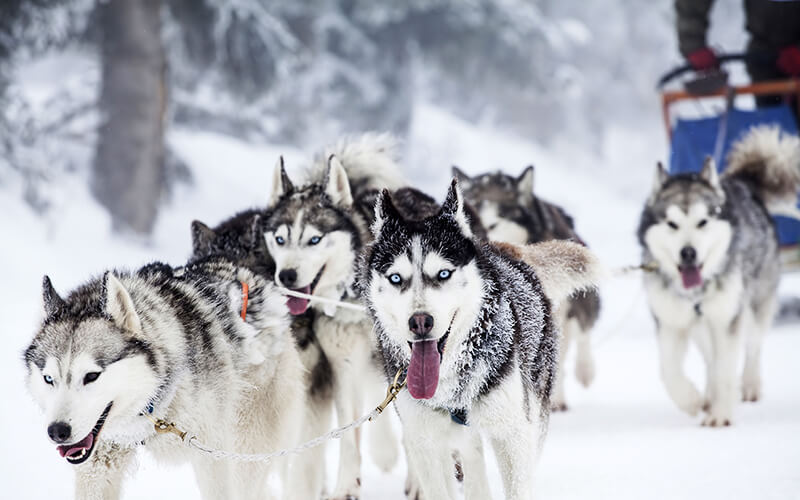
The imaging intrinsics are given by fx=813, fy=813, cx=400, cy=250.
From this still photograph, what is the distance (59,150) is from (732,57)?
8.10 metres

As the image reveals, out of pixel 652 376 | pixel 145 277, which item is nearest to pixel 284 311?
pixel 145 277

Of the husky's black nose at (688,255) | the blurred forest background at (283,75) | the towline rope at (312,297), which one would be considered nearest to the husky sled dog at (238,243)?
the towline rope at (312,297)

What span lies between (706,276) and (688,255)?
0.19 m

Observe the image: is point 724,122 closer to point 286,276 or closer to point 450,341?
point 286,276

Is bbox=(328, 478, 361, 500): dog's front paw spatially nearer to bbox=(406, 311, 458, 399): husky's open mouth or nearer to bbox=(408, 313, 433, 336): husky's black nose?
bbox=(406, 311, 458, 399): husky's open mouth

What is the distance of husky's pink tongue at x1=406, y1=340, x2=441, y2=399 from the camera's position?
2.30m

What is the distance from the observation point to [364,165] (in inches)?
159

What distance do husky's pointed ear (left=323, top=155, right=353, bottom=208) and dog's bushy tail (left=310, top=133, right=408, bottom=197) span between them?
409 millimetres

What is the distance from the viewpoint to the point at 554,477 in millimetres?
3449

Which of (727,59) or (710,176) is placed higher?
(727,59)

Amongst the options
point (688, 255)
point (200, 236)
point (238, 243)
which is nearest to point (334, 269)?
point (238, 243)

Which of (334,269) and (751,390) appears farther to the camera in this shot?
(751,390)

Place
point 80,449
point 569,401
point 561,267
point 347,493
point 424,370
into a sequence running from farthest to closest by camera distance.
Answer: point 569,401, point 347,493, point 561,267, point 424,370, point 80,449

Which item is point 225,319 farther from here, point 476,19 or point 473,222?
point 476,19
